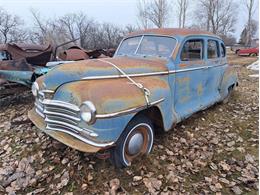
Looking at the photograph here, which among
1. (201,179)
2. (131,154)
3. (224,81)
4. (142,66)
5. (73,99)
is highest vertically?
(142,66)

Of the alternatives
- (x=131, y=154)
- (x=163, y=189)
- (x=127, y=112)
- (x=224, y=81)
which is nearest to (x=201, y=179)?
(x=163, y=189)

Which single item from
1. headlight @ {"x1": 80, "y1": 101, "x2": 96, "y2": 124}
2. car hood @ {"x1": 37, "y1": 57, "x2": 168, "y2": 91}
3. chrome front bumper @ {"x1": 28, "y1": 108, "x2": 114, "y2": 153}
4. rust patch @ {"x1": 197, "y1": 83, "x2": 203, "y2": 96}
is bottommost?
chrome front bumper @ {"x1": 28, "y1": 108, "x2": 114, "y2": 153}

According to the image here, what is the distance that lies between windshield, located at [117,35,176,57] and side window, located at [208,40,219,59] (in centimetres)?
127

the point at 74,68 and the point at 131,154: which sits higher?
the point at 74,68

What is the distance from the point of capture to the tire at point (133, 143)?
121 inches

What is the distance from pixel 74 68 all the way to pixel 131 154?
1.43m

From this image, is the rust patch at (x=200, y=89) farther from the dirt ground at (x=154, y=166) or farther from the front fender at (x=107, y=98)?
the front fender at (x=107, y=98)

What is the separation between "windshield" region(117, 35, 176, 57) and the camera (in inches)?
163

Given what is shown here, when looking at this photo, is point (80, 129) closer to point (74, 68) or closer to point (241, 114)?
point (74, 68)

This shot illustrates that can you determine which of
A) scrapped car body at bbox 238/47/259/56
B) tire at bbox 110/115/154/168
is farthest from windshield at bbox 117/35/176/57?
scrapped car body at bbox 238/47/259/56

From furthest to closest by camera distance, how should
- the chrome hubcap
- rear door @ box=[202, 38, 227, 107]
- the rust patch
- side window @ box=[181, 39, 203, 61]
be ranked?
rear door @ box=[202, 38, 227, 107], the rust patch, side window @ box=[181, 39, 203, 61], the chrome hubcap

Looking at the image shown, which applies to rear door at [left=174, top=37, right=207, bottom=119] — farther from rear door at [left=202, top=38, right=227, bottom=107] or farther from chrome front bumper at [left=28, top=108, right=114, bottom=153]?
chrome front bumper at [left=28, top=108, right=114, bottom=153]

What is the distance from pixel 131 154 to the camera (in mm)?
3328

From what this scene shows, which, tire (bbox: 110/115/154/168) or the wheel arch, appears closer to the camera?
tire (bbox: 110/115/154/168)
